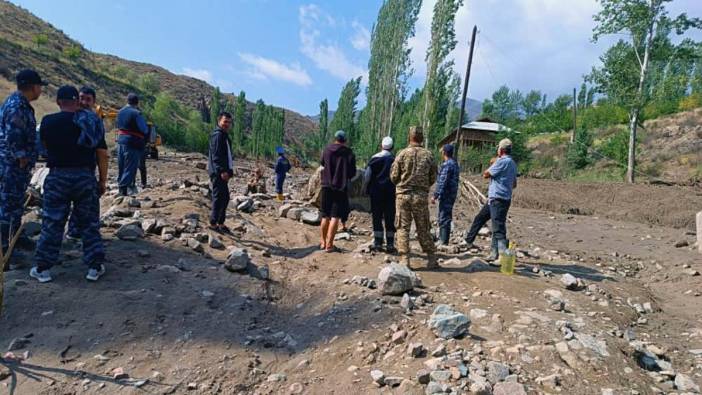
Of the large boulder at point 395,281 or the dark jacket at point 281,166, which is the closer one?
the large boulder at point 395,281

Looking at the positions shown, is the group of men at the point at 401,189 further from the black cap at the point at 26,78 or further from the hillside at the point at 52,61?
the hillside at the point at 52,61

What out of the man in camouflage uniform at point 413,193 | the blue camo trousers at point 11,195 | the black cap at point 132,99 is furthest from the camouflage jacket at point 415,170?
the black cap at point 132,99

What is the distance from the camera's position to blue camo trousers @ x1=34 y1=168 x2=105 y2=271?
374 cm

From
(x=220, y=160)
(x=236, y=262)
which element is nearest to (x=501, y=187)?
(x=236, y=262)

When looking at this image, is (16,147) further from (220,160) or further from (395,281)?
(395,281)

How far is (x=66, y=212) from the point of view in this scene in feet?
12.5

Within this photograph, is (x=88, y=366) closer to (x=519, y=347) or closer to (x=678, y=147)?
(x=519, y=347)

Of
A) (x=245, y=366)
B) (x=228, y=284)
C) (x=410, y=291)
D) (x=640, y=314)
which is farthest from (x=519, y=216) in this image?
(x=245, y=366)

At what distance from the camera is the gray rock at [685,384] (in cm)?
305

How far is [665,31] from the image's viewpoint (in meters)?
18.1

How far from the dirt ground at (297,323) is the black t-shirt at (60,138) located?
A: 3.57 ft

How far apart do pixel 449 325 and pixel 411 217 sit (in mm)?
2005

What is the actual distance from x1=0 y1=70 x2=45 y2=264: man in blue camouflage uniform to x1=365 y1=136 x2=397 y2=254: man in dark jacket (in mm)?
3885

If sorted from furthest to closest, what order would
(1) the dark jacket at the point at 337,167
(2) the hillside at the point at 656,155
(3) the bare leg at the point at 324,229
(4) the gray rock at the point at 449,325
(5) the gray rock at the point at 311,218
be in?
(2) the hillside at the point at 656,155 → (5) the gray rock at the point at 311,218 → (3) the bare leg at the point at 324,229 → (1) the dark jacket at the point at 337,167 → (4) the gray rock at the point at 449,325
